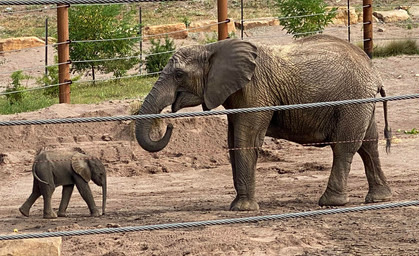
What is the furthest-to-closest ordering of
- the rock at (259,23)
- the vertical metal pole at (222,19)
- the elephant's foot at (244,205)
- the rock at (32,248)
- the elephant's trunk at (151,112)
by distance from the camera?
the rock at (259,23)
the vertical metal pole at (222,19)
the elephant's foot at (244,205)
the elephant's trunk at (151,112)
the rock at (32,248)

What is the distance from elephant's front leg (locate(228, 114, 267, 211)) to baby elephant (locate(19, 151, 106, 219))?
1.44 m

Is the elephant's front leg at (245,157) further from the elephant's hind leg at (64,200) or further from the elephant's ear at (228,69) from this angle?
the elephant's hind leg at (64,200)

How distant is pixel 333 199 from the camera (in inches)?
372

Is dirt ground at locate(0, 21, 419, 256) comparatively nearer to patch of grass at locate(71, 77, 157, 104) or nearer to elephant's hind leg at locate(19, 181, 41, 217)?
elephant's hind leg at locate(19, 181, 41, 217)

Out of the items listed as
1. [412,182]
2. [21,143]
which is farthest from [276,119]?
[21,143]

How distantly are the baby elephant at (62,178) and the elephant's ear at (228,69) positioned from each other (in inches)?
61.5

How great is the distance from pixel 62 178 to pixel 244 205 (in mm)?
1957

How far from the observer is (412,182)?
1053 centimetres

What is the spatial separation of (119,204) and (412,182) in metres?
3.19

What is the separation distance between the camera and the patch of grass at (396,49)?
A: 18203 mm

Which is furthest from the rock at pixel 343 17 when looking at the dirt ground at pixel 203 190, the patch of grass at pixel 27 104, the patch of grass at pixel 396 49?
the patch of grass at pixel 27 104

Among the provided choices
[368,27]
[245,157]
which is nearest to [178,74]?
[245,157]

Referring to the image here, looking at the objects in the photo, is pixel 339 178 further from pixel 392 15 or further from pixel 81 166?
pixel 392 15

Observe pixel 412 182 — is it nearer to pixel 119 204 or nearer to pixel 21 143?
pixel 119 204
